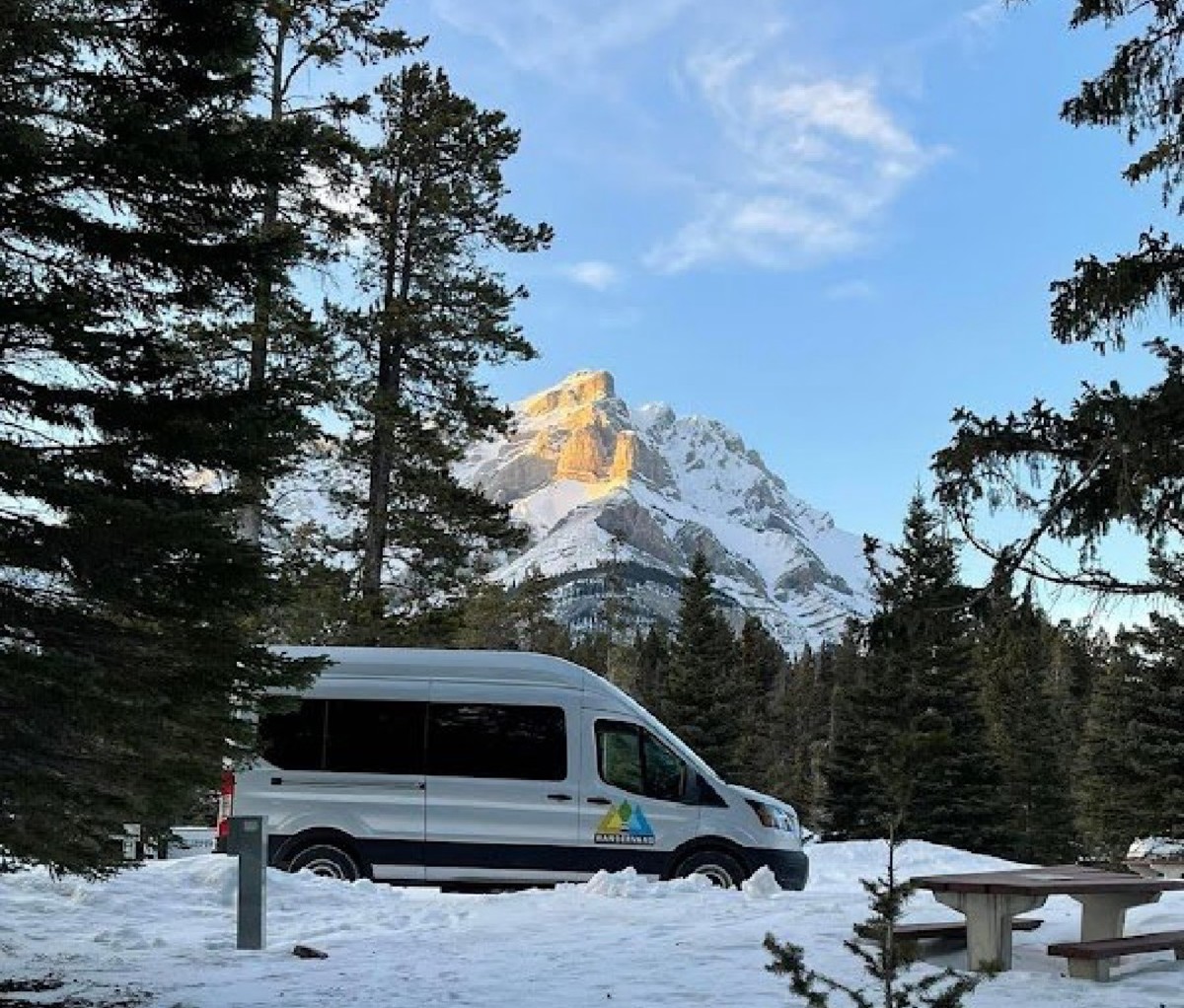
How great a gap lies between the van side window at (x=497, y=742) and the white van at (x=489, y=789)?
0.5 inches

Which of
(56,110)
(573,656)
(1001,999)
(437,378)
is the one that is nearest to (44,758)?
(56,110)

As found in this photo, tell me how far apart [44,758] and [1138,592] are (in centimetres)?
664

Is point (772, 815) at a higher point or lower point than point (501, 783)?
lower

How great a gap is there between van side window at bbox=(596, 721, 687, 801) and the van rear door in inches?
12.3

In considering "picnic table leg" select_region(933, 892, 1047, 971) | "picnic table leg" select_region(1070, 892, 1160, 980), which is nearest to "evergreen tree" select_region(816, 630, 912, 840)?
"picnic table leg" select_region(1070, 892, 1160, 980)

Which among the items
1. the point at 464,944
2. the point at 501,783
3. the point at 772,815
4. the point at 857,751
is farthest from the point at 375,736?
the point at 857,751

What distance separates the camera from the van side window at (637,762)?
41.6 feet

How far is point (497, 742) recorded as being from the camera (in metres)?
12.8

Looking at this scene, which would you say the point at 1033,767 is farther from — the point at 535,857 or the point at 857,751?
the point at 535,857

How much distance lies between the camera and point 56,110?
22.1 ft

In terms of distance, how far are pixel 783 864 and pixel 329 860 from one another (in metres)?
4.83

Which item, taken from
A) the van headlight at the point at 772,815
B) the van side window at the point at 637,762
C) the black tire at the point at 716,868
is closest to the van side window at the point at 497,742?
the van side window at the point at 637,762

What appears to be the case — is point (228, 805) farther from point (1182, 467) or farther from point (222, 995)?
point (1182, 467)

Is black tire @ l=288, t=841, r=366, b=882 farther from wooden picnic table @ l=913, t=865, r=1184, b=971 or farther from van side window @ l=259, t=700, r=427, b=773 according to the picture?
wooden picnic table @ l=913, t=865, r=1184, b=971
